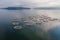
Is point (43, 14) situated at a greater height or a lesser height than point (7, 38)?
greater

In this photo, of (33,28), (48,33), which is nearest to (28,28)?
(33,28)

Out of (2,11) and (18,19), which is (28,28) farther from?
(2,11)

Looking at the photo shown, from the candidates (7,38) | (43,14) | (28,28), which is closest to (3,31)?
(7,38)

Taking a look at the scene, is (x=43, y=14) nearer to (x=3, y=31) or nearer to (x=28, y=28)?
(x=28, y=28)

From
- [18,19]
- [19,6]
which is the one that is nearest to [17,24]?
[18,19]

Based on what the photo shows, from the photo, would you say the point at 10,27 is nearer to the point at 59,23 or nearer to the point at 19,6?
the point at 19,6

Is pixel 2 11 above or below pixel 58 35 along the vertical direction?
above

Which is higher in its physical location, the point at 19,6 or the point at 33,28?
the point at 19,6
